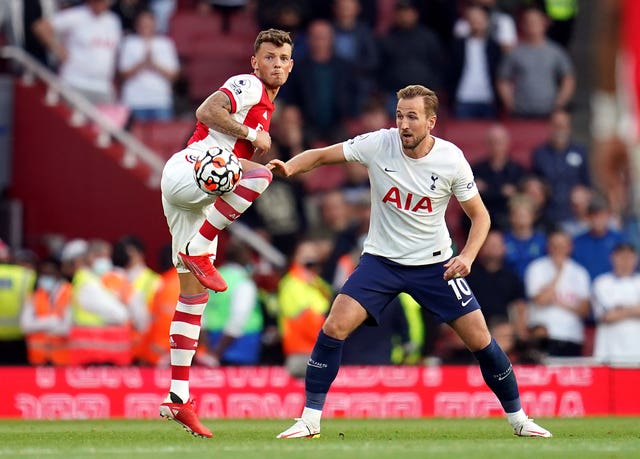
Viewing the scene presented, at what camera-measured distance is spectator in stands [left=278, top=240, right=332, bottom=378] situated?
1470cm

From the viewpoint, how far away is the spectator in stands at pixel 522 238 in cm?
1612

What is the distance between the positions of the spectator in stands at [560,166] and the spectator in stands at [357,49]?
7.50 ft

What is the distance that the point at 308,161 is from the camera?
992cm

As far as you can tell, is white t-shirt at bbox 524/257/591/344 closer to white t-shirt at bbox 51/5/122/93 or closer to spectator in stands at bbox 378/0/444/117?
spectator in stands at bbox 378/0/444/117

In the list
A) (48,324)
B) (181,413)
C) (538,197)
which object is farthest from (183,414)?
(538,197)

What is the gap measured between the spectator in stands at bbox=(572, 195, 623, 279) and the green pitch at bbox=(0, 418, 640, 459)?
141 inches

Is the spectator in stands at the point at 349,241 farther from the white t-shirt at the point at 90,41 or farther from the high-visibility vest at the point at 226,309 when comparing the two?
the white t-shirt at the point at 90,41

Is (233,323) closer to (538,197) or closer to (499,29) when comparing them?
(538,197)

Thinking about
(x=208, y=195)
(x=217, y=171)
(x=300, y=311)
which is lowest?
(x=300, y=311)

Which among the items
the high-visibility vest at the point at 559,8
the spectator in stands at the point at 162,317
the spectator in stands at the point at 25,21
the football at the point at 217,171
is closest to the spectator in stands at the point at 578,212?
the high-visibility vest at the point at 559,8

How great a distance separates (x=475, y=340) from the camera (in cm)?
991

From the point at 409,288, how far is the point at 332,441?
3.61 ft

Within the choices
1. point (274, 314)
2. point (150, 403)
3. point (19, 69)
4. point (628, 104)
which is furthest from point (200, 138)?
point (19, 69)

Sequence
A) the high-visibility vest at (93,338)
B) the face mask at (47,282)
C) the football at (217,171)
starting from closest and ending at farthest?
the football at (217,171)
the high-visibility vest at (93,338)
the face mask at (47,282)
